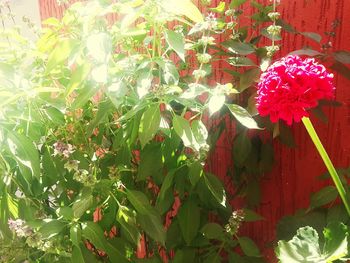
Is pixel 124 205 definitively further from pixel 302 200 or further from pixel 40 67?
pixel 302 200

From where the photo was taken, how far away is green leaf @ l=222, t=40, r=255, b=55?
32.3 inches

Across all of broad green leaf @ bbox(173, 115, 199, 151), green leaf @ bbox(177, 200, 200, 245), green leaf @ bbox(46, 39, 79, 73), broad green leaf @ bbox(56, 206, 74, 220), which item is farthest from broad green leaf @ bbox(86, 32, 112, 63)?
green leaf @ bbox(177, 200, 200, 245)

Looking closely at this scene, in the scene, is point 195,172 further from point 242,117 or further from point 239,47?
point 239,47

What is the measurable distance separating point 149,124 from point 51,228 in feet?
0.79

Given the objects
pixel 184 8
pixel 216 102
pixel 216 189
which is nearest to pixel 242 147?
pixel 216 189

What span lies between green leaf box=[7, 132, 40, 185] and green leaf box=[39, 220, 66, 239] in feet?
0.29

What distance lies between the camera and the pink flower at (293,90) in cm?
56

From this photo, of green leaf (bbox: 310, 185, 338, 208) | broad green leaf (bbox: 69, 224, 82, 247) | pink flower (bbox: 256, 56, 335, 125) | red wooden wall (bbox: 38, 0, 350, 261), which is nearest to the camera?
pink flower (bbox: 256, 56, 335, 125)

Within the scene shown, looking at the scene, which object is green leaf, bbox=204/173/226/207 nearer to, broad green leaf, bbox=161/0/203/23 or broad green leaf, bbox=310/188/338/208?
broad green leaf, bbox=310/188/338/208

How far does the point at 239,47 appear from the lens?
83 cm

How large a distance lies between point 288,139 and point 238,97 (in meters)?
0.15

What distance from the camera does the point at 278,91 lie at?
1.85ft

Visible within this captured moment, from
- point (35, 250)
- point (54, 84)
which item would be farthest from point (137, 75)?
point (35, 250)

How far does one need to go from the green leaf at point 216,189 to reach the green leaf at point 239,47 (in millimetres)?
262
